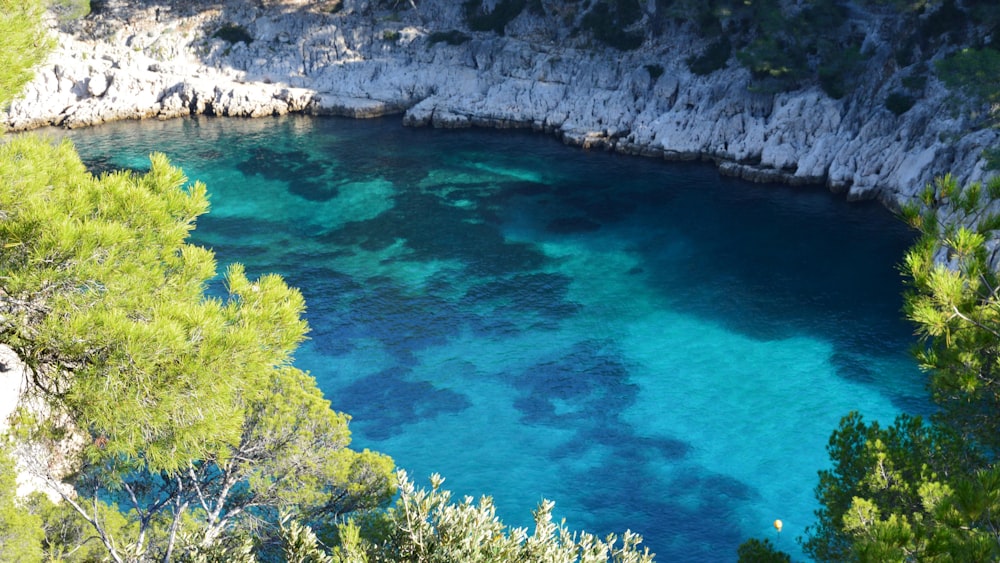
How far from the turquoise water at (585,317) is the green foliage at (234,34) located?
56.4 feet

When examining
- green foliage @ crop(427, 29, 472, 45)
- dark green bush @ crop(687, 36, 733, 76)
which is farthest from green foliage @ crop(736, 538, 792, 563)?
green foliage @ crop(427, 29, 472, 45)

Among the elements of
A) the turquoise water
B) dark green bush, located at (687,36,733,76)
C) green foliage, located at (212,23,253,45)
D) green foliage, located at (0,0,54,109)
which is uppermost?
green foliage, located at (0,0,54,109)

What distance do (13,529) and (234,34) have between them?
6995cm

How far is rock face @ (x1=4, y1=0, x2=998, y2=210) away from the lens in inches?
2245

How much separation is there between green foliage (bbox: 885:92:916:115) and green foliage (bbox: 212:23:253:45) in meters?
53.7

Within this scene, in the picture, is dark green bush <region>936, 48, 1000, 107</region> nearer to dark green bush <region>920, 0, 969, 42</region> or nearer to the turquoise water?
the turquoise water

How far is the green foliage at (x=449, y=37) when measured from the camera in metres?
77.6

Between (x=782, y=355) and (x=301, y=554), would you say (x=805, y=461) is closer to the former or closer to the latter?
(x=782, y=355)

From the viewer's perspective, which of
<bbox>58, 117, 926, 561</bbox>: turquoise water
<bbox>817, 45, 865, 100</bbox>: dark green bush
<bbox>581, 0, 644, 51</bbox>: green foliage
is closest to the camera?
<bbox>58, 117, 926, 561</bbox>: turquoise water

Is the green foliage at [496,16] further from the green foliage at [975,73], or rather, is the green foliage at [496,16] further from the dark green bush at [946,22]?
the green foliage at [975,73]

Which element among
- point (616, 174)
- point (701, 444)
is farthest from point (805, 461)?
point (616, 174)

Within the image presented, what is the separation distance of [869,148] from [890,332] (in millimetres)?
17828

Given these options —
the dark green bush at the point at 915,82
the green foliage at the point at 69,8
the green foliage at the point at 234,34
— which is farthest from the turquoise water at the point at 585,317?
the green foliage at the point at 69,8

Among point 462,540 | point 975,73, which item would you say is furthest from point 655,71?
point 462,540
